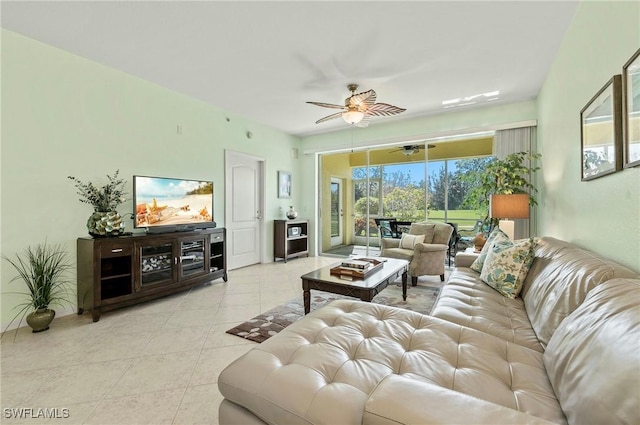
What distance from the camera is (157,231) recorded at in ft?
11.1

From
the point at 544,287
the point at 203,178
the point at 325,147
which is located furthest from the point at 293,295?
the point at 325,147

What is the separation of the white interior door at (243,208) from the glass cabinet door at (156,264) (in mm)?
1413

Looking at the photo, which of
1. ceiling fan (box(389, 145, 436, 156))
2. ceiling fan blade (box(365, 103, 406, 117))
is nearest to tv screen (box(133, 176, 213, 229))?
ceiling fan blade (box(365, 103, 406, 117))

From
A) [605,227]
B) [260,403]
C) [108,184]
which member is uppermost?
[108,184]

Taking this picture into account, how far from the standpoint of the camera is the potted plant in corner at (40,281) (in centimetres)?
254

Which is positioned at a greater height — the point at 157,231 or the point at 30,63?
the point at 30,63

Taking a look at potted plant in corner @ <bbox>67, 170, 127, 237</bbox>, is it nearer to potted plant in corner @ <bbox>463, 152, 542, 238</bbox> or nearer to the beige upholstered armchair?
the beige upholstered armchair

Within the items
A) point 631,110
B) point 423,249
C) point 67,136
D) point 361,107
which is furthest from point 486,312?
point 67,136

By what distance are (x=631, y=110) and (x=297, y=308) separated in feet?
9.54

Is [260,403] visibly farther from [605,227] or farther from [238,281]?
[238,281]

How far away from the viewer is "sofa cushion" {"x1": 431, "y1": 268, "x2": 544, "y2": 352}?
1.53 meters

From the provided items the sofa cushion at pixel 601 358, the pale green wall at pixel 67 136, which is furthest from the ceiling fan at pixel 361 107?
the sofa cushion at pixel 601 358

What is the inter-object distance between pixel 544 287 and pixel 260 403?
1.67 metres

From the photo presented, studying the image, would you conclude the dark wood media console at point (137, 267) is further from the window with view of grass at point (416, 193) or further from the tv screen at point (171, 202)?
the window with view of grass at point (416, 193)
